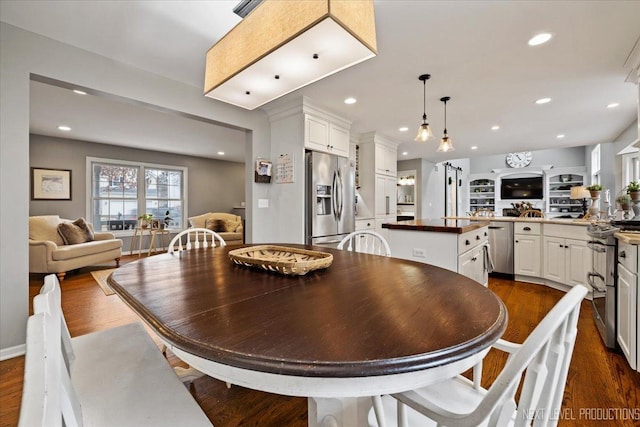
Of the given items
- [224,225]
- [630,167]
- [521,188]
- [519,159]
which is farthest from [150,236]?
[519,159]

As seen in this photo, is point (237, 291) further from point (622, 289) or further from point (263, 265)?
point (622, 289)

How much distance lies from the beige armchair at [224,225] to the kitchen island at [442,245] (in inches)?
164

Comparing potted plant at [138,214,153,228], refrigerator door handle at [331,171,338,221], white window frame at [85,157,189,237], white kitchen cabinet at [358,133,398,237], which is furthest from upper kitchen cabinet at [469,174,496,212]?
potted plant at [138,214,153,228]

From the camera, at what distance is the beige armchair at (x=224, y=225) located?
19.8 ft

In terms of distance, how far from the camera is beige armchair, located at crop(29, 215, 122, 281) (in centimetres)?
388

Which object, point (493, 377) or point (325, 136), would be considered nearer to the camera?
point (493, 377)

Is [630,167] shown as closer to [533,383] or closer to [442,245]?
[442,245]

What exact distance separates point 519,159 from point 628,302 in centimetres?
1040

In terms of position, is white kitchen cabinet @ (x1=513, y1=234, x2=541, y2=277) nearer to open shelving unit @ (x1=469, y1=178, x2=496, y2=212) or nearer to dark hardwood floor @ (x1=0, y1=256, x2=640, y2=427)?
dark hardwood floor @ (x1=0, y1=256, x2=640, y2=427)

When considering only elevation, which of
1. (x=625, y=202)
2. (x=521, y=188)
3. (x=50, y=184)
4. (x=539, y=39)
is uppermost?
(x=539, y=39)

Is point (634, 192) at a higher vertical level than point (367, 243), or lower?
higher

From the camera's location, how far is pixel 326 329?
0.66 meters

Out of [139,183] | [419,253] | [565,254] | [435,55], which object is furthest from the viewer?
[139,183]

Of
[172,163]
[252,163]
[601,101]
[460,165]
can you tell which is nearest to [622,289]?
[601,101]
